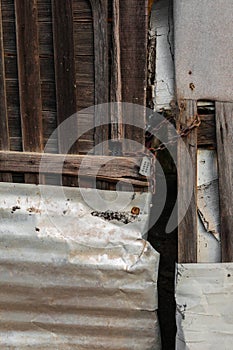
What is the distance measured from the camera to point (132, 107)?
8.69 ft

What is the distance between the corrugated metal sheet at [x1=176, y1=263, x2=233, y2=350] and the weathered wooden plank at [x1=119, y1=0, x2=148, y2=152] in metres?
0.82

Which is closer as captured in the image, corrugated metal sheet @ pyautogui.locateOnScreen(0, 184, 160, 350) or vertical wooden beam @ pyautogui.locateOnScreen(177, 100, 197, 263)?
vertical wooden beam @ pyautogui.locateOnScreen(177, 100, 197, 263)

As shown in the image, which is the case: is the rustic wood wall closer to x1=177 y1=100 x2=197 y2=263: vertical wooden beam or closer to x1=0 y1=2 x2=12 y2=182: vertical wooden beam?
x1=0 y1=2 x2=12 y2=182: vertical wooden beam

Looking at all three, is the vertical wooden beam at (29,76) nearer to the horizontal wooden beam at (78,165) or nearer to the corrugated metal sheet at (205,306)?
the horizontal wooden beam at (78,165)

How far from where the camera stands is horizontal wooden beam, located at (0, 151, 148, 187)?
8.92 ft

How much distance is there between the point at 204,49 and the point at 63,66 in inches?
29.2

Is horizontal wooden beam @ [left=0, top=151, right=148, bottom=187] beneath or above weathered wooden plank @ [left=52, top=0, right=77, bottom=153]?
beneath

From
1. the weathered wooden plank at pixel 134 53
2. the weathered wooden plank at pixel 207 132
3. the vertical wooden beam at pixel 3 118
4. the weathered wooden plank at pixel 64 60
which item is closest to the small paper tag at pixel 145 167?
the weathered wooden plank at pixel 134 53

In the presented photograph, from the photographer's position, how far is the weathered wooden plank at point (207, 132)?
8.62 feet

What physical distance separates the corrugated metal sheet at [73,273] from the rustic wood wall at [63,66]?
204 mm

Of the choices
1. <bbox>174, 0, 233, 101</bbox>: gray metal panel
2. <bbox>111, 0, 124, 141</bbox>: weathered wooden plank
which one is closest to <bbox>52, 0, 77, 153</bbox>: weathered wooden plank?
<bbox>111, 0, 124, 141</bbox>: weathered wooden plank

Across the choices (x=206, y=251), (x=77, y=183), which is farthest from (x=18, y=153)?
(x=206, y=251)

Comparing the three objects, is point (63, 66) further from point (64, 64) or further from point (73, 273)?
point (73, 273)

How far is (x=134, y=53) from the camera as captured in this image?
2.59 meters
